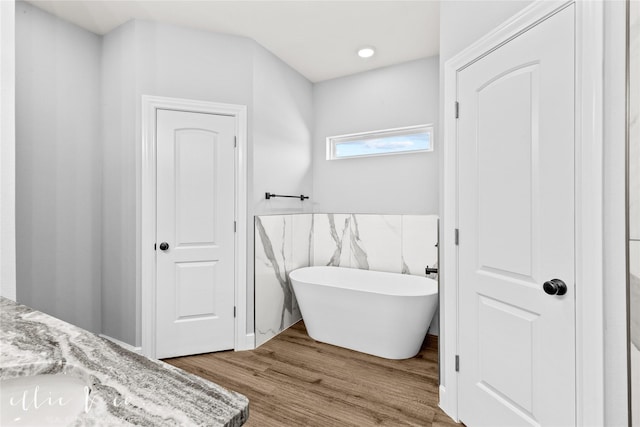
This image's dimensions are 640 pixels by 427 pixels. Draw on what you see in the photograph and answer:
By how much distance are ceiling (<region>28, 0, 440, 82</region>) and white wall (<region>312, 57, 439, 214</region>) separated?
0.32 m

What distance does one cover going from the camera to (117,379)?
1.95 feet

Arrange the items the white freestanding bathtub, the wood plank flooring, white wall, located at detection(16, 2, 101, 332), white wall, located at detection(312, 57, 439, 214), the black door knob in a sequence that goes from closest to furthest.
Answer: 1. the black door knob
2. the wood plank flooring
3. white wall, located at detection(16, 2, 101, 332)
4. the white freestanding bathtub
5. white wall, located at detection(312, 57, 439, 214)

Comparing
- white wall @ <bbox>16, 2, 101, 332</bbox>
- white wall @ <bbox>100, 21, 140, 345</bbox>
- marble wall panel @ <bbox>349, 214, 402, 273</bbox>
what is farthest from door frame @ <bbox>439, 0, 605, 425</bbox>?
white wall @ <bbox>16, 2, 101, 332</bbox>

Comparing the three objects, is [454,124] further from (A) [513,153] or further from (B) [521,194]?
(B) [521,194]

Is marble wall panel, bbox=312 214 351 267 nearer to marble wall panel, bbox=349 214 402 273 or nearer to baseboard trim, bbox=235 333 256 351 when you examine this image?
marble wall panel, bbox=349 214 402 273

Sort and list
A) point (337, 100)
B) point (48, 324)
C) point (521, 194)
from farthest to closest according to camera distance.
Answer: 1. point (337, 100)
2. point (521, 194)
3. point (48, 324)

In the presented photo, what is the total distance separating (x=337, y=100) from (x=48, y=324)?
3.32m

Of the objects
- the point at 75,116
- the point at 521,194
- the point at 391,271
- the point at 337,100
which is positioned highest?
the point at 337,100

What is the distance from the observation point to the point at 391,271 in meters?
3.18

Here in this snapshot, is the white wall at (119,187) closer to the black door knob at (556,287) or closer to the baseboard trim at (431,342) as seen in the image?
the baseboard trim at (431,342)

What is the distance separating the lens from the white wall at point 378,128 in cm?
306

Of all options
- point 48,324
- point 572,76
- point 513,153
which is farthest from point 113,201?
point 572,76

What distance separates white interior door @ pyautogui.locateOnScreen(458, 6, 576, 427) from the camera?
4.02ft

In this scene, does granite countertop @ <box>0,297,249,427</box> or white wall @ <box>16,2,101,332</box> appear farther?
white wall @ <box>16,2,101,332</box>
